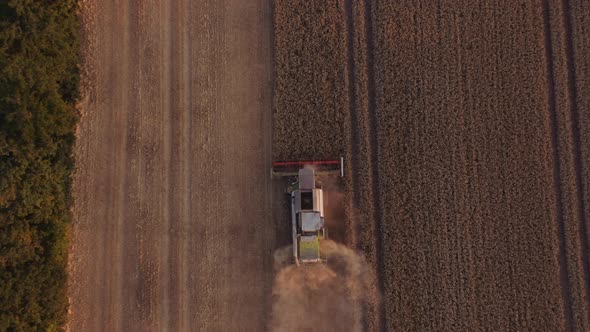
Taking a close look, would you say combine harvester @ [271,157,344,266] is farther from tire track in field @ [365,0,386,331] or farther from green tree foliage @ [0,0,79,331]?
green tree foliage @ [0,0,79,331]

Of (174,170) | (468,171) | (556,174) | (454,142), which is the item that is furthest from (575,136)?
(174,170)

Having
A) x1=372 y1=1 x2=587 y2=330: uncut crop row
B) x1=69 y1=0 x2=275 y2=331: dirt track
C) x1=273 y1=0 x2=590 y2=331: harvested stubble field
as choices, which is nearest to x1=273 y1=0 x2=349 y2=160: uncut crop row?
x1=273 y1=0 x2=590 y2=331: harvested stubble field

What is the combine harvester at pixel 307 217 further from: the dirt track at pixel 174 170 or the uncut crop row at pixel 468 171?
the uncut crop row at pixel 468 171

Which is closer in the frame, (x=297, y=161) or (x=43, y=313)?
(x=43, y=313)

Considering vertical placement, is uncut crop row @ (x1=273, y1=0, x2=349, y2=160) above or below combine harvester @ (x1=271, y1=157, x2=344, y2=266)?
above

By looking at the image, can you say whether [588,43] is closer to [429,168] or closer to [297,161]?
[429,168]

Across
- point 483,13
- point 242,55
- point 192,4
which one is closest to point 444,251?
point 483,13

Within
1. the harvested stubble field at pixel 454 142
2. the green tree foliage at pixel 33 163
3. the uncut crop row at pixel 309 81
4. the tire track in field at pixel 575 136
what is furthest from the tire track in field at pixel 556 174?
the green tree foliage at pixel 33 163
